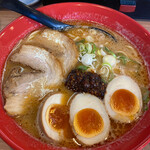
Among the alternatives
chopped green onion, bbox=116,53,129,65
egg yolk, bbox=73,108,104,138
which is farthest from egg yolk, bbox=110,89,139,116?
chopped green onion, bbox=116,53,129,65

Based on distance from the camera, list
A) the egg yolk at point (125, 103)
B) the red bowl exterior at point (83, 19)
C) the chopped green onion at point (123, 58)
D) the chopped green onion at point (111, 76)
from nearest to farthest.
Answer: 1. the red bowl exterior at point (83, 19)
2. the egg yolk at point (125, 103)
3. the chopped green onion at point (111, 76)
4. the chopped green onion at point (123, 58)

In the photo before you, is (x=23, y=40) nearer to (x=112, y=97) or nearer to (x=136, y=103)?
(x=112, y=97)

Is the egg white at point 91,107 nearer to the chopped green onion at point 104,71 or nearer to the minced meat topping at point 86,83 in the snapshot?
the minced meat topping at point 86,83

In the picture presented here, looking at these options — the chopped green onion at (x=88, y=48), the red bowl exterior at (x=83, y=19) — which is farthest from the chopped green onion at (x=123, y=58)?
the chopped green onion at (x=88, y=48)

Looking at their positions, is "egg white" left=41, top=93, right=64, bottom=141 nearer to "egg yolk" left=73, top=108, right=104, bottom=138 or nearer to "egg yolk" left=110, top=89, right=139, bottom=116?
"egg yolk" left=73, top=108, right=104, bottom=138

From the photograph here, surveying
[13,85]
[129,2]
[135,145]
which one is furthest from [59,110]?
[129,2]
